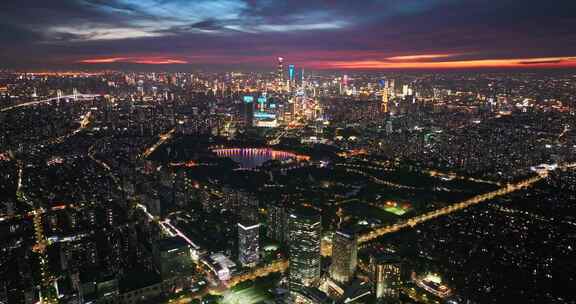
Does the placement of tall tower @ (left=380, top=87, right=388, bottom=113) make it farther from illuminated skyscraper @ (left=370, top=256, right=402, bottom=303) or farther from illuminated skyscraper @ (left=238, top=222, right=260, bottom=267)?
illuminated skyscraper @ (left=370, top=256, right=402, bottom=303)

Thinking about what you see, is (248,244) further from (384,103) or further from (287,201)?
(384,103)

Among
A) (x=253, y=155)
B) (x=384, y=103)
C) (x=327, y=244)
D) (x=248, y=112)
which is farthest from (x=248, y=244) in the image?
(x=384, y=103)

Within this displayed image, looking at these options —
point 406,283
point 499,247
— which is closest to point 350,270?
point 406,283

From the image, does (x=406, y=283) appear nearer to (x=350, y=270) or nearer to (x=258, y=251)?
(x=350, y=270)

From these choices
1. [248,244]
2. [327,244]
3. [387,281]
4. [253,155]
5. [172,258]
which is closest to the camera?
[387,281]

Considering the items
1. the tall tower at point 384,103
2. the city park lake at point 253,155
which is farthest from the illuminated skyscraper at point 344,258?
the tall tower at point 384,103

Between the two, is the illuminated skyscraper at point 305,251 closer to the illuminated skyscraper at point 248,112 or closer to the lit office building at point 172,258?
the lit office building at point 172,258
